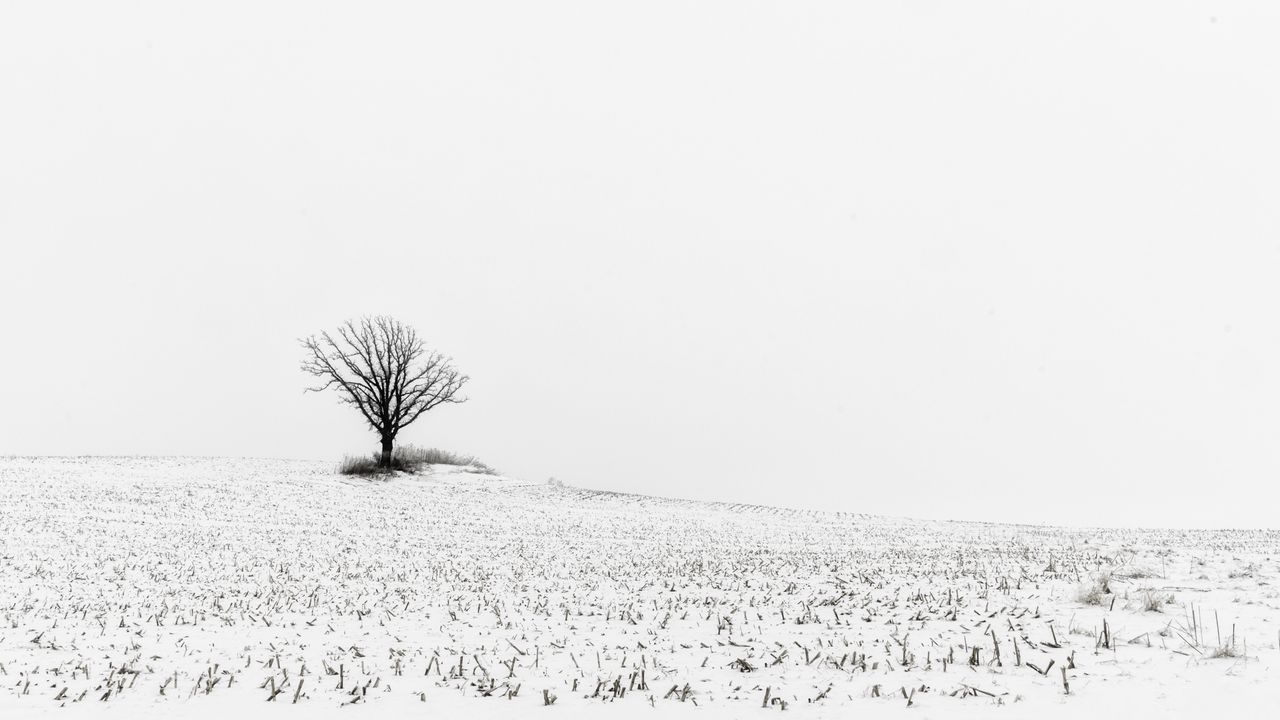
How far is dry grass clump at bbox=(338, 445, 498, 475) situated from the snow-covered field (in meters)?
27.5

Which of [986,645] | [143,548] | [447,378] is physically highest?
[447,378]

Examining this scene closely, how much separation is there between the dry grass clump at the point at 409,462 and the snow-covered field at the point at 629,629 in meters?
27.5

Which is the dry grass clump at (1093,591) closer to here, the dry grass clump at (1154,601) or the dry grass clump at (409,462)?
the dry grass clump at (1154,601)

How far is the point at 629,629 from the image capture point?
30.8 feet

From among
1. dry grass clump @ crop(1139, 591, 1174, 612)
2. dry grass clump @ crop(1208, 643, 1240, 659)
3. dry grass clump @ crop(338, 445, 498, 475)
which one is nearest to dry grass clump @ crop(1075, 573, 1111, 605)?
dry grass clump @ crop(1139, 591, 1174, 612)

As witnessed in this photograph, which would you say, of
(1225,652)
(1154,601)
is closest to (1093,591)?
(1154,601)

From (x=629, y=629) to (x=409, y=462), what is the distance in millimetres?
44756

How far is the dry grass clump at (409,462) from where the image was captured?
4834cm

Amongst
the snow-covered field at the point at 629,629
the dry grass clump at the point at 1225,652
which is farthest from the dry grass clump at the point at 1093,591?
the dry grass clump at the point at 1225,652

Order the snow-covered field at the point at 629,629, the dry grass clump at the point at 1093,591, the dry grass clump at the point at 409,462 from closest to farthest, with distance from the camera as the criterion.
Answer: the snow-covered field at the point at 629,629, the dry grass clump at the point at 1093,591, the dry grass clump at the point at 409,462

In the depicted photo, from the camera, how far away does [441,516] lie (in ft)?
100

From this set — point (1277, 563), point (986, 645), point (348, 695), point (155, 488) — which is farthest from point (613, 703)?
point (155, 488)

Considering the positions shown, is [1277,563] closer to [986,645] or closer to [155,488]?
[986,645]

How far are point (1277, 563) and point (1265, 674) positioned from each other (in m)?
7.81
